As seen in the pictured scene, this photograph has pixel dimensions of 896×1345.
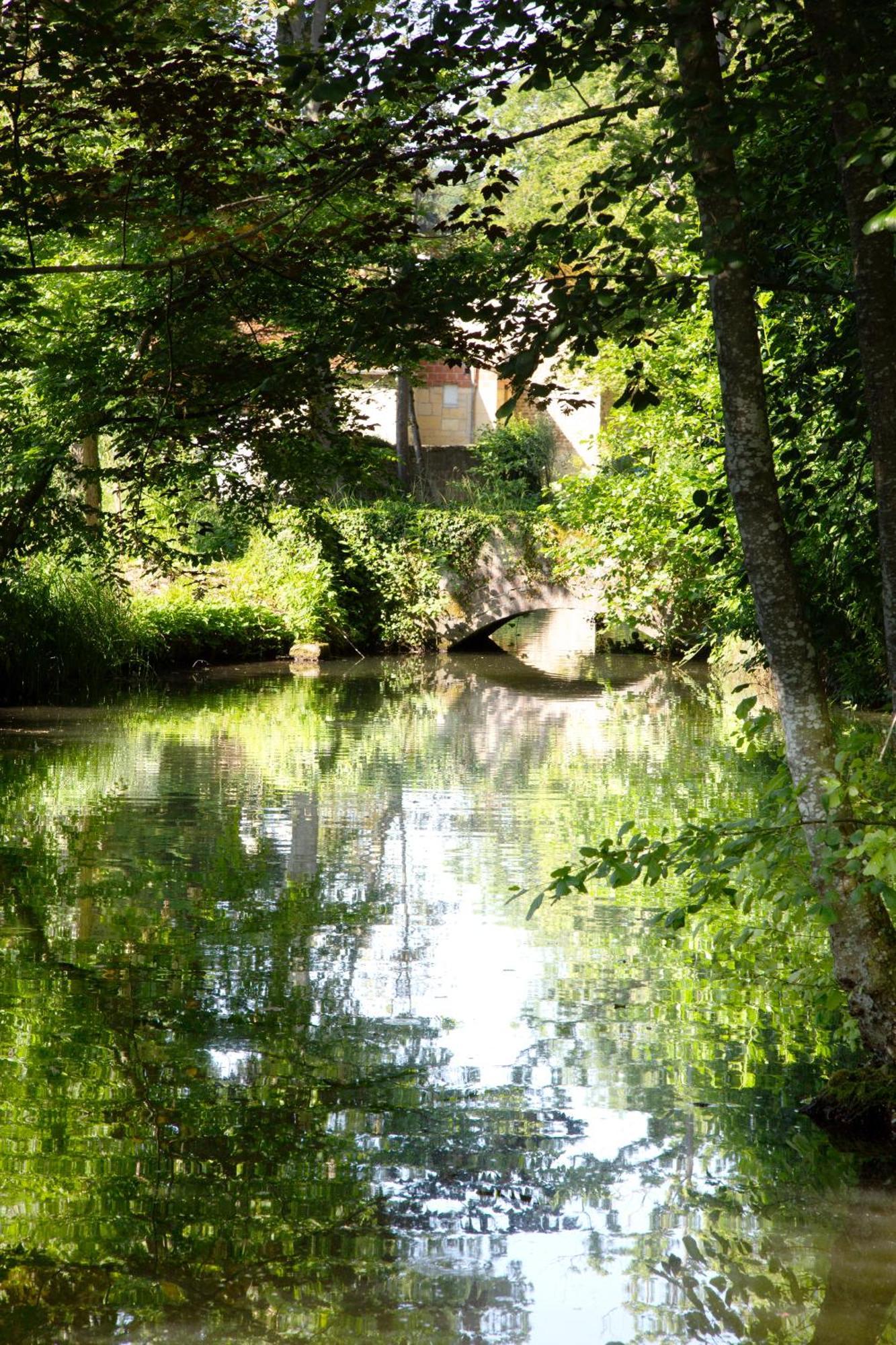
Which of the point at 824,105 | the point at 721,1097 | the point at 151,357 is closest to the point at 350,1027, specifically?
the point at 721,1097

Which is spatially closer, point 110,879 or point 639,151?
point 639,151

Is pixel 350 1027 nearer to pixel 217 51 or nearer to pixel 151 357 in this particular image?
pixel 151 357

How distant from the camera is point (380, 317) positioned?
14.0 ft

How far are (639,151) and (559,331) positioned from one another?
0.69 metres

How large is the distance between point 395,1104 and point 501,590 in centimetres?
2029

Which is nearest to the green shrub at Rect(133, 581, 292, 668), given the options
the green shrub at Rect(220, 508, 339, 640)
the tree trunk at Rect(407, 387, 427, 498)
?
the green shrub at Rect(220, 508, 339, 640)

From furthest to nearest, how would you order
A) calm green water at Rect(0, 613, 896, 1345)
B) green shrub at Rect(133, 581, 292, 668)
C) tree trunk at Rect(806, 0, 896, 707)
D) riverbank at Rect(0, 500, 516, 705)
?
green shrub at Rect(133, 581, 292, 668), riverbank at Rect(0, 500, 516, 705), tree trunk at Rect(806, 0, 896, 707), calm green water at Rect(0, 613, 896, 1345)

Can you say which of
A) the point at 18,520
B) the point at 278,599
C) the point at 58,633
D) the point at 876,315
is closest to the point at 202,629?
the point at 278,599

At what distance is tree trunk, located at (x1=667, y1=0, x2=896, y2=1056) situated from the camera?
3771 mm

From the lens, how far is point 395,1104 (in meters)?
4.19

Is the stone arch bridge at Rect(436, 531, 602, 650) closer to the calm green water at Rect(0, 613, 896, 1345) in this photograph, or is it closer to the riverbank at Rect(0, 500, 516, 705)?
the riverbank at Rect(0, 500, 516, 705)

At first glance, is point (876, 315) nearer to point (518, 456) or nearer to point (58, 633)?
point (58, 633)

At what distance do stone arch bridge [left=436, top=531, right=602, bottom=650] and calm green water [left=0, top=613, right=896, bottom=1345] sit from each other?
15220 millimetres

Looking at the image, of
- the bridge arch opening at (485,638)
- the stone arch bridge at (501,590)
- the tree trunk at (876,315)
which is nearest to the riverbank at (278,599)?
the stone arch bridge at (501,590)
